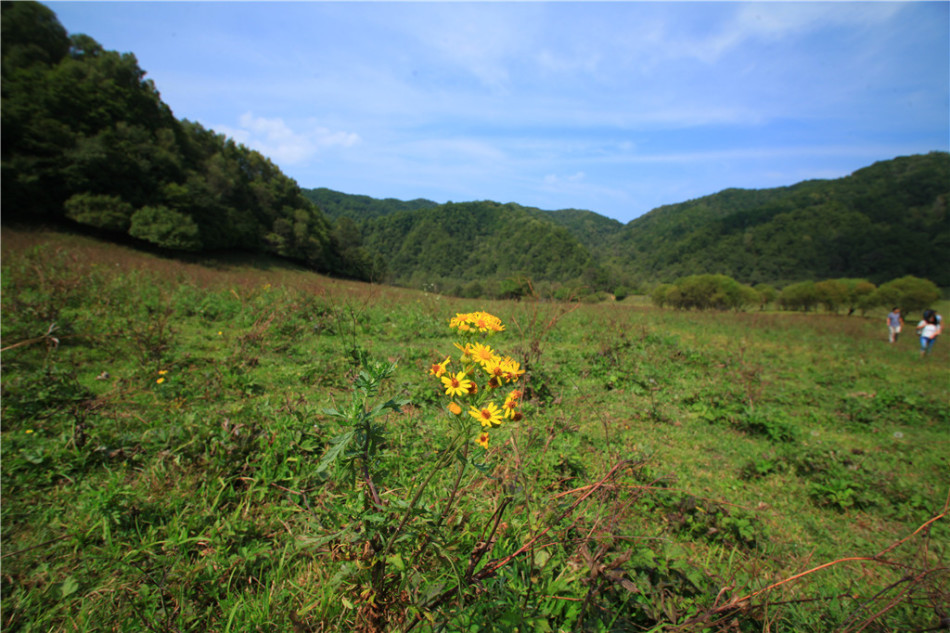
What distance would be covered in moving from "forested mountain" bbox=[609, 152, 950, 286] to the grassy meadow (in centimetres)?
7316

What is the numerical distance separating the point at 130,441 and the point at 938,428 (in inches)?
301

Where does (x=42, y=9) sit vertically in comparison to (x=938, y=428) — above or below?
above

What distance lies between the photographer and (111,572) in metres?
1.52

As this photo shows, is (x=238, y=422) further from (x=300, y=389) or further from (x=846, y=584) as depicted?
(x=846, y=584)

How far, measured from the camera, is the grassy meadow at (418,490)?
3.96 feet

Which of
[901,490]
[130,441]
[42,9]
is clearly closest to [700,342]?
[901,490]

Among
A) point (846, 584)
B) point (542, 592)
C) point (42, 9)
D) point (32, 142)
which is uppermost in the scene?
point (42, 9)

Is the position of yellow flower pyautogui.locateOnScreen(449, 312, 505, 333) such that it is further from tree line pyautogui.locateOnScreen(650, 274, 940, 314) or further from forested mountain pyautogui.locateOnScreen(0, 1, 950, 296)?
tree line pyautogui.locateOnScreen(650, 274, 940, 314)

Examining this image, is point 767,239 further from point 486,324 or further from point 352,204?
point 352,204

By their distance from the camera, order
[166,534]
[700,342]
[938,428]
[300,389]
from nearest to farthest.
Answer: [166,534], [300,389], [938,428], [700,342]

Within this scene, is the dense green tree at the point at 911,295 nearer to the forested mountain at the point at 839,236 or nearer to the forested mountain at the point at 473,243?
the forested mountain at the point at 473,243

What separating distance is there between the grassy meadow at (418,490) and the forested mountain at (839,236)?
73.2 meters

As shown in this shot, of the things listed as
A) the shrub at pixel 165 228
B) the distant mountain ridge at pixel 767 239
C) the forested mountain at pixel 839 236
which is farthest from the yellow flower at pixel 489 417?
the forested mountain at pixel 839 236

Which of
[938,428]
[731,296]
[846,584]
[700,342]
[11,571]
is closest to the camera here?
[11,571]
